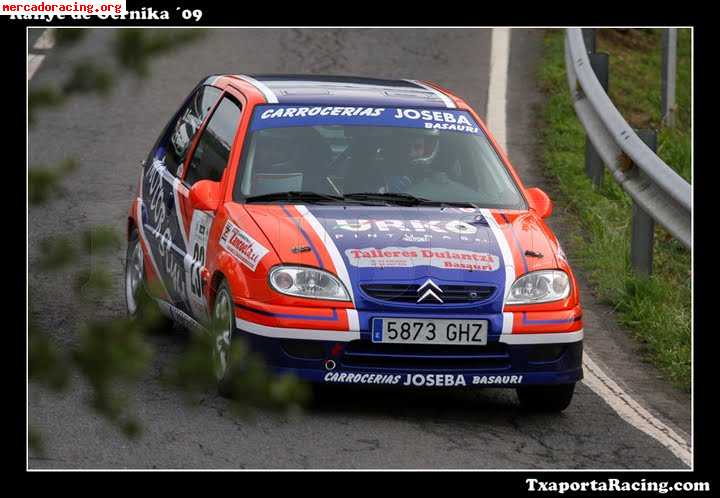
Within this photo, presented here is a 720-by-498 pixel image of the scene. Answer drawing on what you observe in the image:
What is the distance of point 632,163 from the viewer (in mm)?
10312

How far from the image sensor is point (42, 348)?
250 cm

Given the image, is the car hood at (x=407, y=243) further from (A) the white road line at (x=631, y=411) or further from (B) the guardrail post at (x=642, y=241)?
(B) the guardrail post at (x=642, y=241)

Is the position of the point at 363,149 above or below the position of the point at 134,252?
above

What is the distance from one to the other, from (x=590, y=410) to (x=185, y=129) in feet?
10.8

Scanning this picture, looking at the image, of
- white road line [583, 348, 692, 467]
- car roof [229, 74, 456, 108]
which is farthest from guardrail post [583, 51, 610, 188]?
white road line [583, 348, 692, 467]

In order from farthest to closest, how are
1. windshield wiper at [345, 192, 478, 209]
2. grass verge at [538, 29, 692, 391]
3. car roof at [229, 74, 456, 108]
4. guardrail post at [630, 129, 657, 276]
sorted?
guardrail post at [630, 129, 657, 276]
grass verge at [538, 29, 692, 391]
car roof at [229, 74, 456, 108]
windshield wiper at [345, 192, 478, 209]

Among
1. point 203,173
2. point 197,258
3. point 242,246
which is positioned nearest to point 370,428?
point 242,246

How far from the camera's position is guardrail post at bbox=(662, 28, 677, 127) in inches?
591

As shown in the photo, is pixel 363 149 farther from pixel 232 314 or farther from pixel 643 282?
pixel 643 282

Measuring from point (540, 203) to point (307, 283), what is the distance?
5.74 feet

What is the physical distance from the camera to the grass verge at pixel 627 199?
32.3 ft

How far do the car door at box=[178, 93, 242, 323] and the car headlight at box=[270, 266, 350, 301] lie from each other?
2.69 ft

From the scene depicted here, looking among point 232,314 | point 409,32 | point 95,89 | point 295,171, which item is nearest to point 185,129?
point 295,171

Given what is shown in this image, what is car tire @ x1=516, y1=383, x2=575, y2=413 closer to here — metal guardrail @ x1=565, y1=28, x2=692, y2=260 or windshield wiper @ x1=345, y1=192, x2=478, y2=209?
windshield wiper @ x1=345, y1=192, x2=478, y2=209
